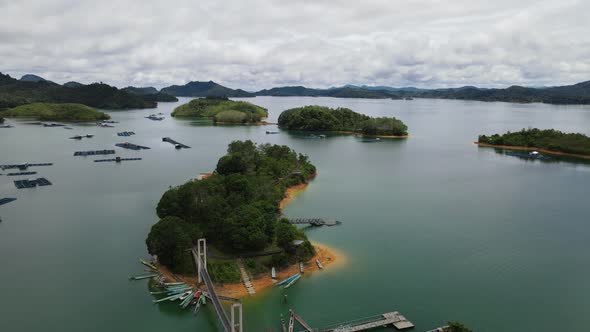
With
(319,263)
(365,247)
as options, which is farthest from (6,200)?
(365,247)

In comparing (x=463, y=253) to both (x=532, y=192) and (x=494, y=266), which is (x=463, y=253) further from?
(x=532, y=192)

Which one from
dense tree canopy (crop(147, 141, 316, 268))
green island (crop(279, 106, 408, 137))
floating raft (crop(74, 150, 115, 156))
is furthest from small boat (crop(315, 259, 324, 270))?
green island (crop(279, 106, 408, 137))

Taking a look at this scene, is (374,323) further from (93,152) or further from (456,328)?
(93,152)

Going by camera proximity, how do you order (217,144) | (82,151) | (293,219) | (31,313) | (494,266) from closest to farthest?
(31,313) → (494,266) → (293,219) → (82,151) → (217,144)

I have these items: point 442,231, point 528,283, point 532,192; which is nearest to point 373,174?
point 532,192

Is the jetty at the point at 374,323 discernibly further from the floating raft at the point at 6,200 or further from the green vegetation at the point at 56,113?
the green vegetation at the point at 56,113

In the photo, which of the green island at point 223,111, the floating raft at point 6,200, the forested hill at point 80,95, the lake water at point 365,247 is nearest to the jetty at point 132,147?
the lake water at point 365,247
